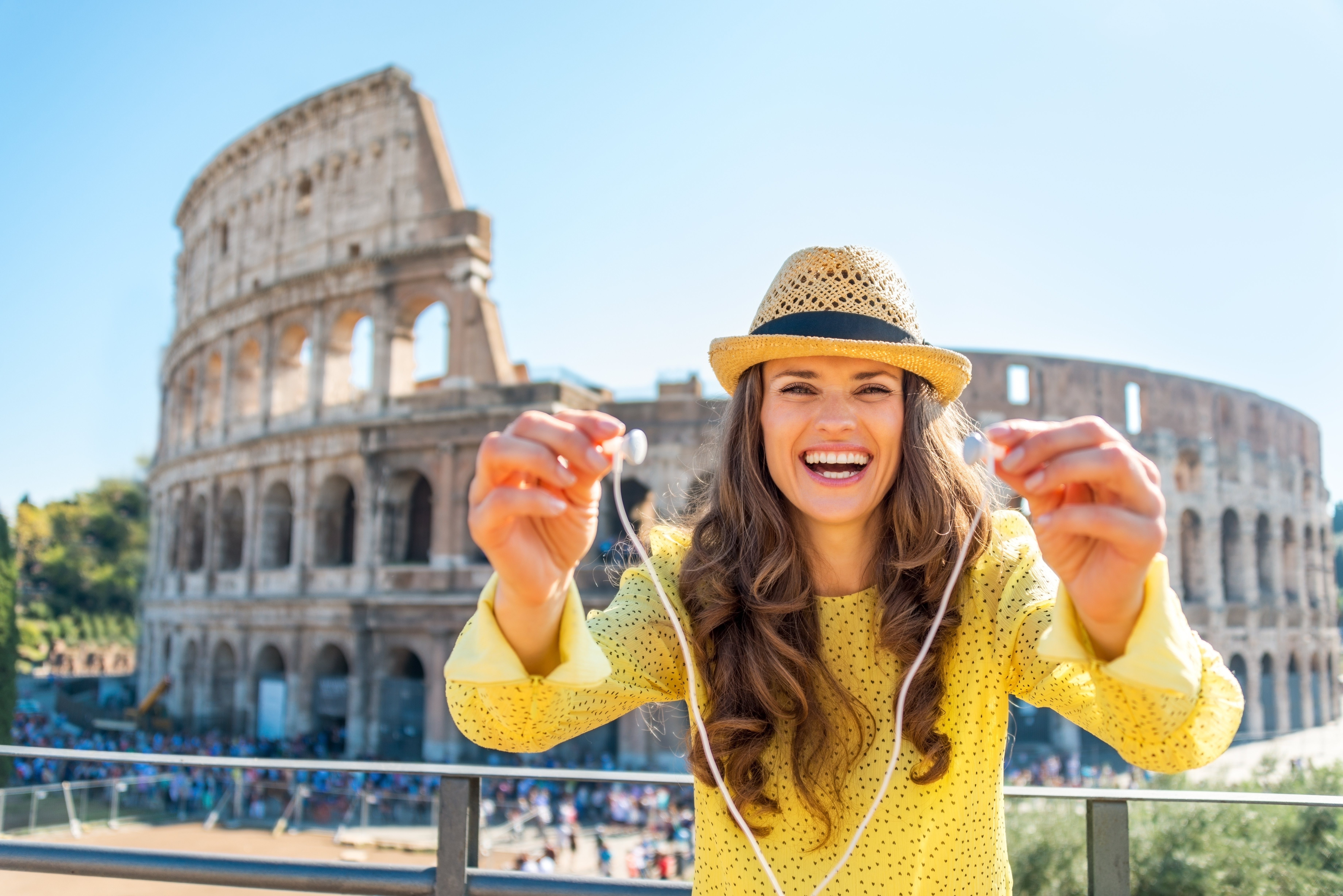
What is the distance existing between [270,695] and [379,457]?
6.18 m

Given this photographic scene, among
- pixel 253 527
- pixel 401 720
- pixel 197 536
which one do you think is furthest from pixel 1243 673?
pixel 197 536

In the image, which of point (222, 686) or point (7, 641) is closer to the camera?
point (7, 641)

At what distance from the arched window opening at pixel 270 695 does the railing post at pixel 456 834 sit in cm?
2001

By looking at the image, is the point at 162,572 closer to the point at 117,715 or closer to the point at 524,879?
the point at 117,715

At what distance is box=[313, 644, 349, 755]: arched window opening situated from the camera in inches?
760

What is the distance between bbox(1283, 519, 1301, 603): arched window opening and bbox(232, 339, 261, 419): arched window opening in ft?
98.0

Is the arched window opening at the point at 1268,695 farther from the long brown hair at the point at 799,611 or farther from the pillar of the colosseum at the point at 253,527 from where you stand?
the long brown hair at the point at 799,611

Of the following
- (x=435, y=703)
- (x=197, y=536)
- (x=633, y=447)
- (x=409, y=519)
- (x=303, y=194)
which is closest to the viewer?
(x=633, y=447)

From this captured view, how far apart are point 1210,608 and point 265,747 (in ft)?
76.4

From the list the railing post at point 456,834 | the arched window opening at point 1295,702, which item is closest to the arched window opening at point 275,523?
the railing post at point 456,834

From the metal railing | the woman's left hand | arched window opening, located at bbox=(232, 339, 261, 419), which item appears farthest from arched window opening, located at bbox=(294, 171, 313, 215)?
the woman's left hand

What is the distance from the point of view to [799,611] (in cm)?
156

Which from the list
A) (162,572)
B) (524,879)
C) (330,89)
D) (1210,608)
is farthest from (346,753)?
(1210,608)

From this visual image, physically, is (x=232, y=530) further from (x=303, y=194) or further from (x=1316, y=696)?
(x=1316, y=696)
